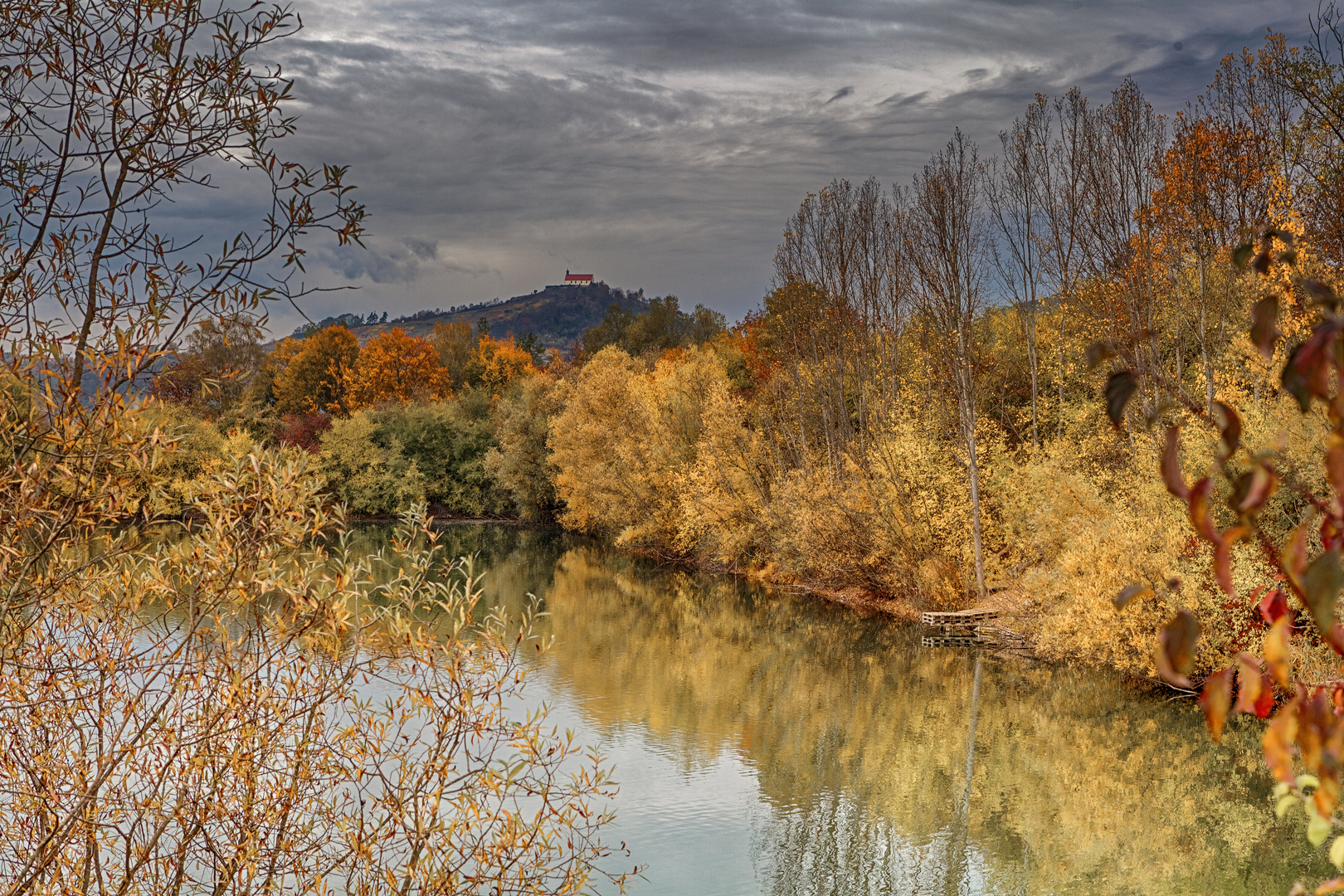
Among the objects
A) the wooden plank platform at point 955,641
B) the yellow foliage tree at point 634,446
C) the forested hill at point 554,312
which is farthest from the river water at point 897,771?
the forested hill at point 554,312

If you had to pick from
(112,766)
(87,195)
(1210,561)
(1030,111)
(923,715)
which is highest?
(1030,111)

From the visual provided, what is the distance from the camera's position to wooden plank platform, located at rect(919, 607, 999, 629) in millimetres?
24141

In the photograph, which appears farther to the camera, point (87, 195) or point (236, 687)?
point (236, 687)

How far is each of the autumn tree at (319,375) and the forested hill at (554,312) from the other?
87.4 metres

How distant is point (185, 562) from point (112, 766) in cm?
108

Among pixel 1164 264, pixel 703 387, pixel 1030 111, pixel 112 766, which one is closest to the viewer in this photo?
pixel 112 766

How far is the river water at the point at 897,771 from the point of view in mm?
12336

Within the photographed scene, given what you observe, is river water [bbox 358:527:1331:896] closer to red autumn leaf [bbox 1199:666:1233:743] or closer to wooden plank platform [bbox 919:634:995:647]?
wooden plank platform [bbox 919:634:995:647]

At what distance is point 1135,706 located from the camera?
18391 mm

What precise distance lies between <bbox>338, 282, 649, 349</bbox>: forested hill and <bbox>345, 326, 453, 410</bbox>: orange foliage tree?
86.6 meters

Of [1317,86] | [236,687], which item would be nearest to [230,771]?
[236,687]

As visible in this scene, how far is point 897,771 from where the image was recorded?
622 inches

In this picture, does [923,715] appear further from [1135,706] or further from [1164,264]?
[1164,264]

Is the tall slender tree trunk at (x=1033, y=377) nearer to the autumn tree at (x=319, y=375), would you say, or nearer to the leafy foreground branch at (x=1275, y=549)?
the leafy foreground branch at (x=1275, y=549)
